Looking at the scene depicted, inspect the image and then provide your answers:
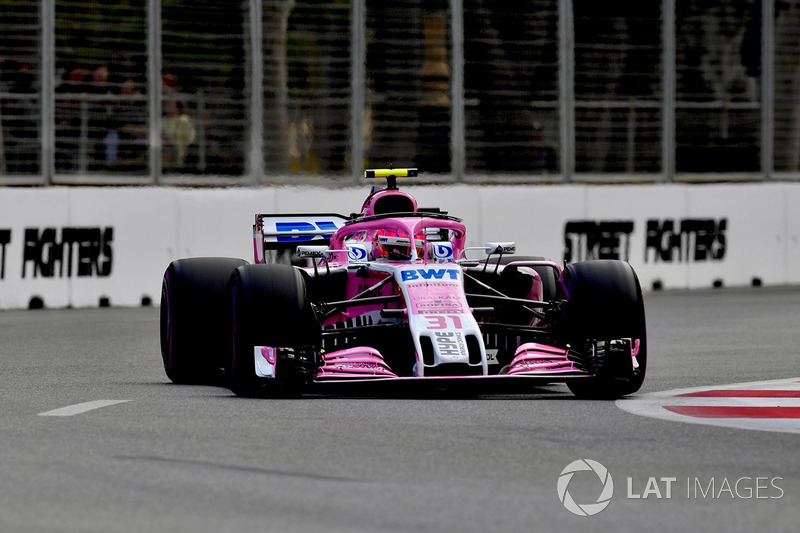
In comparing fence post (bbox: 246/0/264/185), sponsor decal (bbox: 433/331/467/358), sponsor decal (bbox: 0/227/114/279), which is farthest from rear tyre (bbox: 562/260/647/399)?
fence post (bbox: 246/0/264/185)

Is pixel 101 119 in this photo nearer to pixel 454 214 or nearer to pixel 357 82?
pixel 357 82

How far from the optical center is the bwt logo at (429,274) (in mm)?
9711

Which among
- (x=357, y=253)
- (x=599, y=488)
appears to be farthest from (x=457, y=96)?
(x=599, y=488)

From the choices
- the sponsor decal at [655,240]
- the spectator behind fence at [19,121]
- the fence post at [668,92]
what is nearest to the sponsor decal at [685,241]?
the sponsor decal at [655,240]

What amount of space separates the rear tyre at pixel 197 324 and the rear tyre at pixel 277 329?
135cm

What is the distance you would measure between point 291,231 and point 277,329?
2954 millimetres

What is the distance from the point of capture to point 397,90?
20172 mm

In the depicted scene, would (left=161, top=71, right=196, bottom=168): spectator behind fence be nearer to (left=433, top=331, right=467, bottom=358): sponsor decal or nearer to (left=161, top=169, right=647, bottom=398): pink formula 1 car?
(left=161, top=169, right=647, bottom=398): pink formula 1 car

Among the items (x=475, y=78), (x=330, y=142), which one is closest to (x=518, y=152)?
(x=475, y=78)

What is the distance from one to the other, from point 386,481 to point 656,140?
15.7 m

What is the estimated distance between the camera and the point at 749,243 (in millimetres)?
20750

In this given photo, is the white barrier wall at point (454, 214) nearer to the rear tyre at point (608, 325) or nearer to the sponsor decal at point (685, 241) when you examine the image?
the sponsor decal at point (685, 241)

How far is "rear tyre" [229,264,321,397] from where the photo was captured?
913 cm

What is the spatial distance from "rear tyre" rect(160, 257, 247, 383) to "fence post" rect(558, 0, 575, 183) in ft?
35.5
